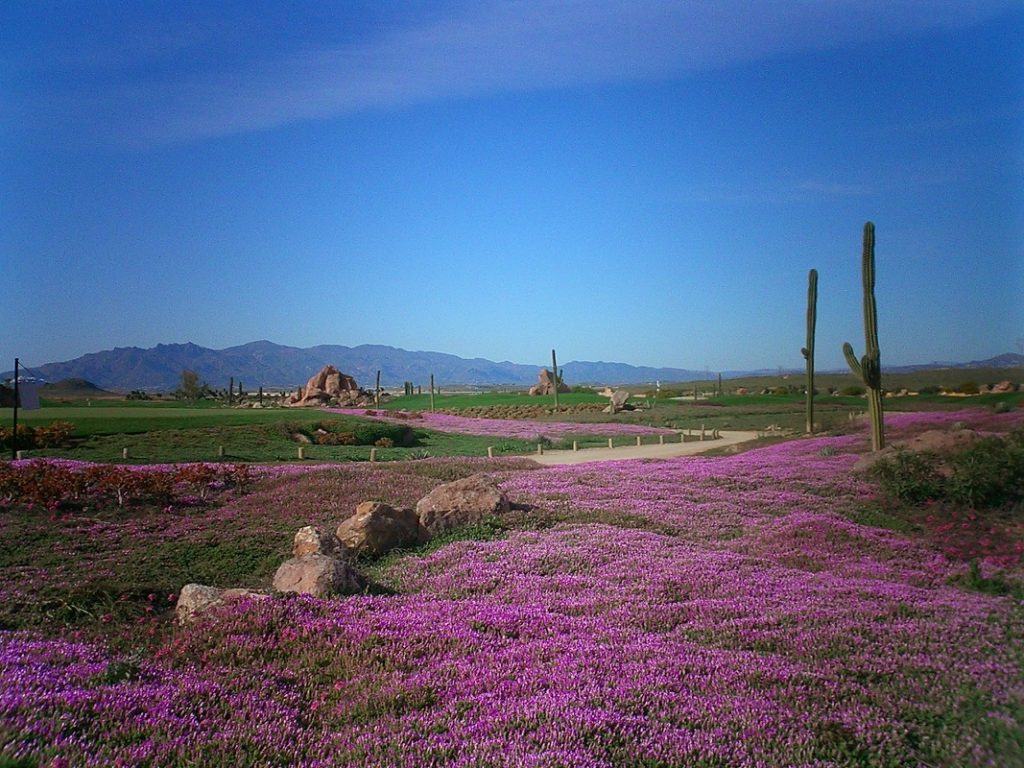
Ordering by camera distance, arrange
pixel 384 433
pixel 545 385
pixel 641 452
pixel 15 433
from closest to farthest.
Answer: pixel 15 433
pixel 641 452
pixel 384 433
pixel 545 385

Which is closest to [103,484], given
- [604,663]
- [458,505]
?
[458,505]

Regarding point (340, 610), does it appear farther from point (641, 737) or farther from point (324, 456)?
point (324, 456)

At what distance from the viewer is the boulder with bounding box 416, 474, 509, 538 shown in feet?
28.2

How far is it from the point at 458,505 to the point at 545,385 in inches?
2047

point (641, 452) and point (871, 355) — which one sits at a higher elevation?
point (871, 355)

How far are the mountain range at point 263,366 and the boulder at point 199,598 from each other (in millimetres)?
2901

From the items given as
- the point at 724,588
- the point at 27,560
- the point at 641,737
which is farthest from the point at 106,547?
the point at 724,588

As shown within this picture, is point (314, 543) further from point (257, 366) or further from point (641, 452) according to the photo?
point (641, 452)

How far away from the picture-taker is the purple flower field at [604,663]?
11.6ft

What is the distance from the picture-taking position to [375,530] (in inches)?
308

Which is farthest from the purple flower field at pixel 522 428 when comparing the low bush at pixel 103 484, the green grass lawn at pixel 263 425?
the low bush at pixel 103 484

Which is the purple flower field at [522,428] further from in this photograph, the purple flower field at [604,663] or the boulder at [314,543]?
the purple flower field at [604,663]

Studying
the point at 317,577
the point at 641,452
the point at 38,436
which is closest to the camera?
the point at 317,577

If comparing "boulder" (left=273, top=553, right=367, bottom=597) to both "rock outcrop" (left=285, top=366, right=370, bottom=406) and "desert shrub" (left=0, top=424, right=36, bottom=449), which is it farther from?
"rock outcrop" (left=285, top=366, right=370, bottom=406)
